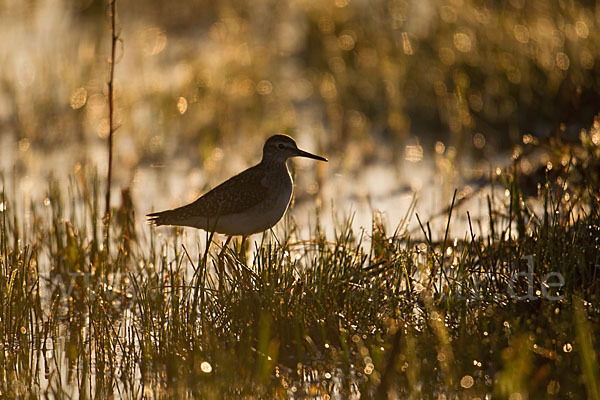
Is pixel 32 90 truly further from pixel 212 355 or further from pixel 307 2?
pixel 212 355

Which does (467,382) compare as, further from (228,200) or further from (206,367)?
(228,200)

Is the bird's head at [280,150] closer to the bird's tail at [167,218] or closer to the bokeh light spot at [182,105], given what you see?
the bird's tail at [167,218]

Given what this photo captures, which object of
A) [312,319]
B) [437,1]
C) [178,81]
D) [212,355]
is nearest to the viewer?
[212,355]

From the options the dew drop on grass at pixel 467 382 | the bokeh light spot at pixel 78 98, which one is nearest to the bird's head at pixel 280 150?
the dew drop on grass at pixel 467 382

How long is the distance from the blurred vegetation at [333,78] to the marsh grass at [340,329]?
2834 mm

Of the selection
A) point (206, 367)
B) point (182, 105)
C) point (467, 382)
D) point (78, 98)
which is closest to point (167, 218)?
point (206, 367)

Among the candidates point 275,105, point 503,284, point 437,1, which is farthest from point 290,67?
point 503,284

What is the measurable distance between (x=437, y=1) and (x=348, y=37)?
168 centimetres

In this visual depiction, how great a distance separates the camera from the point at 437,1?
11.9 metres

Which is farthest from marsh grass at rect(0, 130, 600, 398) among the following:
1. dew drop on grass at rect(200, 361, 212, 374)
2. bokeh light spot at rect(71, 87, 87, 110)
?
bokeh light spot at rect(71, 87, 87, 110)

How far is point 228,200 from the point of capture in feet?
18.7

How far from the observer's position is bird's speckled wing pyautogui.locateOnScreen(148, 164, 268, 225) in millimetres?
5668

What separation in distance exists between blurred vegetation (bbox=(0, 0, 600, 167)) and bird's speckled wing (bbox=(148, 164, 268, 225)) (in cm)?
234

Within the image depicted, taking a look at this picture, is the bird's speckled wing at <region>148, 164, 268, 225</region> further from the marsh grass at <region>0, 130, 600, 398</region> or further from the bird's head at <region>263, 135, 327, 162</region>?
the marsh grass at <region>0, 130, 600, 398</region>
